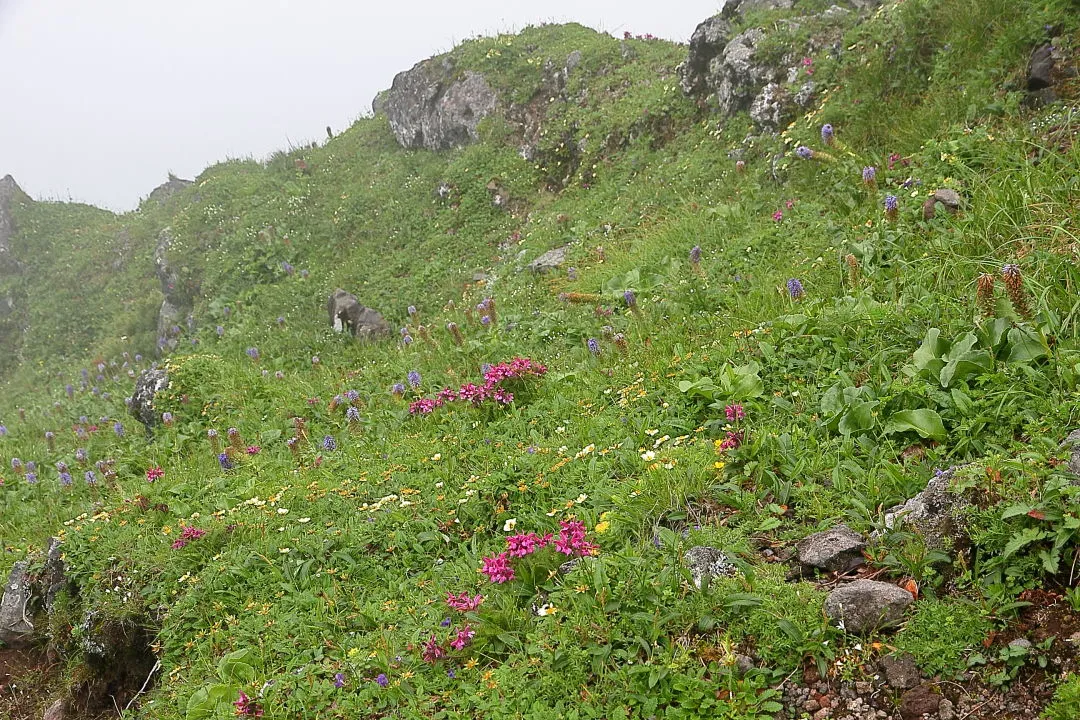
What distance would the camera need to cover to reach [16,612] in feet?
17.8

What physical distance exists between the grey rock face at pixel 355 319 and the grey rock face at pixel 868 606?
8.95 meters

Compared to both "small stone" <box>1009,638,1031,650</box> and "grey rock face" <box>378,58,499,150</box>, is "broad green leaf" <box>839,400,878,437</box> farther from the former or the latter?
"grey rock face" <box>378,58,499,150</box>

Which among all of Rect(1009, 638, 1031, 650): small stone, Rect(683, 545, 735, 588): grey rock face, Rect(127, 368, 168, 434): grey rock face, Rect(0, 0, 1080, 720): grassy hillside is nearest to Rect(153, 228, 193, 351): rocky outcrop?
Rect(0, 0, 1080, 720): grassy hillside

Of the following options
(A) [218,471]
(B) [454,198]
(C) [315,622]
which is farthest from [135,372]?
(C) [315,622]

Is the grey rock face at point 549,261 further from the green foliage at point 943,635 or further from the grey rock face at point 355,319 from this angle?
the green foliage at point 943,635

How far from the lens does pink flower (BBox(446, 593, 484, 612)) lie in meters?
3.60

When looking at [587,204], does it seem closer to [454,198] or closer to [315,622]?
[454,198]

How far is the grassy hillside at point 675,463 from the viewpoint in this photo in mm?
2879

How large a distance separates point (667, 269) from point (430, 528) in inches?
172

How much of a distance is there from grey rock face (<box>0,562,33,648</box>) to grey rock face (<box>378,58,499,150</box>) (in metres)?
13.0

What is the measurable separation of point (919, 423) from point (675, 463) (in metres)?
1.32

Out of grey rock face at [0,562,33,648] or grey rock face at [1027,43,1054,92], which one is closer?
grey rock face at [0,562,33,648]

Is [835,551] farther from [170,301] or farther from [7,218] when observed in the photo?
[7,218]

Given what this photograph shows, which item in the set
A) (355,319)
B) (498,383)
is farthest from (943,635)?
(355,319)
